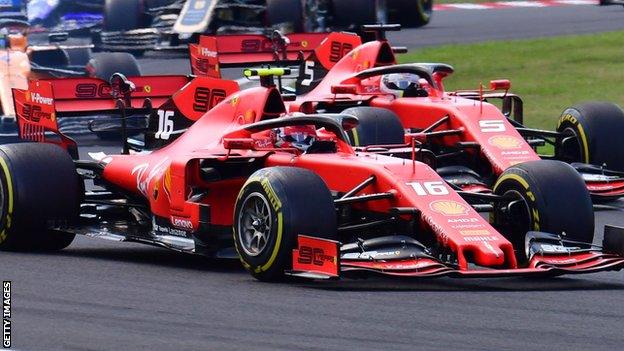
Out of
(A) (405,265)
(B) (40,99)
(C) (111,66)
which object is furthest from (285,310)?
(C) (111,66)

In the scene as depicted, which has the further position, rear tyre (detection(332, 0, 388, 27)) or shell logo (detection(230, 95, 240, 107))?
rear tyre (detection(332, 0, 388, 27))

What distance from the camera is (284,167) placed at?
33.6 feet

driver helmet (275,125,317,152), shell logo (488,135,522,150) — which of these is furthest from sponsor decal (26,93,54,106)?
shell logo (488,135,522,150)

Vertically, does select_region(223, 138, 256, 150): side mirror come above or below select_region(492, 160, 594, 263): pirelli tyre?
above

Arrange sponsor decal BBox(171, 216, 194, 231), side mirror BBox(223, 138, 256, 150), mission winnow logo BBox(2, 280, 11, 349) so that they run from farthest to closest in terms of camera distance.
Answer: sponsor decal BBox(171, 216, 194, 231) → side mirror BBox(223, 138, 256, 150) → mission winnow logo BBox(2, 280, 11, 349)

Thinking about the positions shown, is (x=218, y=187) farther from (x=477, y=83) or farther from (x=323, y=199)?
(x=477, y=83)

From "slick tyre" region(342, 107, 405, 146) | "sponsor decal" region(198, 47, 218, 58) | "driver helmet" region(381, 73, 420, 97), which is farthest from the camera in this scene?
"sponsor decal" region(198, 47, 218, 58)

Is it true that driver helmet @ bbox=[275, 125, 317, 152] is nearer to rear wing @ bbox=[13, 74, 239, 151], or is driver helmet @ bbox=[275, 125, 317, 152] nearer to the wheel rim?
the wheel rim

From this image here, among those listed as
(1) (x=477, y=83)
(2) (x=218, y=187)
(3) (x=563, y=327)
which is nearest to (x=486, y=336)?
(3) (x=563, y=327)

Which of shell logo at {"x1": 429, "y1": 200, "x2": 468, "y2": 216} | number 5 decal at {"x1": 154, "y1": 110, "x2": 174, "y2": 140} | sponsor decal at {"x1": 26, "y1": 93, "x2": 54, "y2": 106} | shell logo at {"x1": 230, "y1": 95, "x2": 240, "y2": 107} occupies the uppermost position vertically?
shell logo at {"x1": 230, "y1": 95, "x2": 240, "y2": 107}

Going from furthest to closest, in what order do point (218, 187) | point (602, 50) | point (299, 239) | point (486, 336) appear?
point (602, 50) → point (218, 187) → point (299, 239) → point (486, 336)

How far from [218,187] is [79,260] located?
1187 mm

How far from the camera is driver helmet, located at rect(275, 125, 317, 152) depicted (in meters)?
11.3

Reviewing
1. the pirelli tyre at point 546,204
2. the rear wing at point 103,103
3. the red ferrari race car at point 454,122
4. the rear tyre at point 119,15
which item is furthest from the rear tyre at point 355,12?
the pirelli tyre at point 546,204
